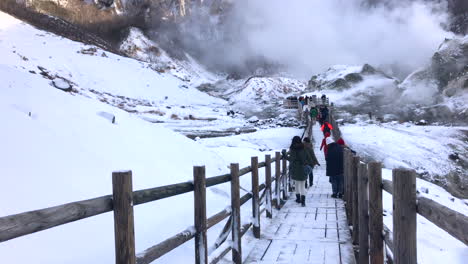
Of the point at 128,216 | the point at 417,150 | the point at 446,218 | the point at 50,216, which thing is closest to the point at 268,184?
the point at 128,216

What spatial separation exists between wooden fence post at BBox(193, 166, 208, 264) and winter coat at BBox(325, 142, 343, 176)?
657cm

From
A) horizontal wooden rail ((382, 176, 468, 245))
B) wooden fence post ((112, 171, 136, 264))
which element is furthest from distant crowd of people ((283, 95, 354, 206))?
wooden fence post ((112, 171, 136, 264))

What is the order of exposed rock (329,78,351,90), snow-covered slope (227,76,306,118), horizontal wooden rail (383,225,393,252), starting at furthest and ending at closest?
snow-covered slope (227,76,306,118), exposed rock (329,78,351,90), horizontal wooden rail (383,225,393,252)

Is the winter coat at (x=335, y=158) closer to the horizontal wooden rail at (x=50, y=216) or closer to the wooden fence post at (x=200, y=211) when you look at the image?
the wooden fence post at (x=200, y=211)

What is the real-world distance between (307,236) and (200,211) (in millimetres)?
3431

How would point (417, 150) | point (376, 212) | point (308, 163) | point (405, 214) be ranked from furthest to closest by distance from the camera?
point (417, 150), point (308, 163), point (376, 212), point (405, 214)

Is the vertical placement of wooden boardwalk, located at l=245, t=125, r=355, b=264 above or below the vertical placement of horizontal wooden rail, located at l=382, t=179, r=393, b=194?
below

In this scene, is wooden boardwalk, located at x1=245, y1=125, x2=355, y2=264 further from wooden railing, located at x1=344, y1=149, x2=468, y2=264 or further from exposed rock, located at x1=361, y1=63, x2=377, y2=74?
exposed rock, located at x1=361, y1=63, x2=377, y2=74

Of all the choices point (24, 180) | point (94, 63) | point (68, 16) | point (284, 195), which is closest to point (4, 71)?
point (24, 180)

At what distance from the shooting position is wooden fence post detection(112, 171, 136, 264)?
2432mm

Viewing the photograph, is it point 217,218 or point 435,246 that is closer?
point 217,218

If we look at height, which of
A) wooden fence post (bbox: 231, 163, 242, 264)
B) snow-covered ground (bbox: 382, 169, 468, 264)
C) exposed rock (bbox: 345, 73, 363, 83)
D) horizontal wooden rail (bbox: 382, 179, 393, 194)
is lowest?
snow-covered ground (bbox: 382, 169, 468, 264)

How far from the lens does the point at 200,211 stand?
3.76 meters

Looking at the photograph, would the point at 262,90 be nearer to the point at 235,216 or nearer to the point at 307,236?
the point at 307,236
